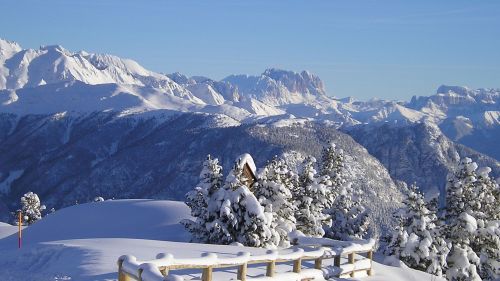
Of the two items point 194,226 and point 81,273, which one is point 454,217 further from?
point 81,273

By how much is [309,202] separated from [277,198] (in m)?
5.99

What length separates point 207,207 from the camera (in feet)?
93.3

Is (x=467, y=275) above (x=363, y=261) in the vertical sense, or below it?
below

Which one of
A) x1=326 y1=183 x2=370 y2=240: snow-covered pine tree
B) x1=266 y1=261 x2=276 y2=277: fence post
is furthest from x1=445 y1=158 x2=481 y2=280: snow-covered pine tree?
x1=266 y1=261 x2=276 y2=277: fence post

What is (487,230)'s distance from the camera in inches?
1342

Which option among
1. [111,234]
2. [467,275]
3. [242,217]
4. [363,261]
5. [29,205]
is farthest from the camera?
[29,205]

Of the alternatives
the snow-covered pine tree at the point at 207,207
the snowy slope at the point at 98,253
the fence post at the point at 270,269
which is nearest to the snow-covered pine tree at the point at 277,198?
the snow-covered pine tree at the point at 207,207

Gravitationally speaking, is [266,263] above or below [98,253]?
below

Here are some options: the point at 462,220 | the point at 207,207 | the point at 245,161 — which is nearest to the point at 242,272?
the point at 207,207

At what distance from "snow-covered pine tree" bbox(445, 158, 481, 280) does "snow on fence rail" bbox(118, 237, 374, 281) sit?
41.9 feet

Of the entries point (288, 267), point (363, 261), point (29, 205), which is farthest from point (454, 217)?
point (29, 205)

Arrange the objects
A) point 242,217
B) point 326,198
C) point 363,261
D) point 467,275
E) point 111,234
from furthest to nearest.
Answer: point 326,198, point 111,234, point 467,275, point 242,217, point 363,261

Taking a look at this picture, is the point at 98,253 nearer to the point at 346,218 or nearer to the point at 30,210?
the point at 346,218

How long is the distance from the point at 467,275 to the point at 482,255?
371cm
